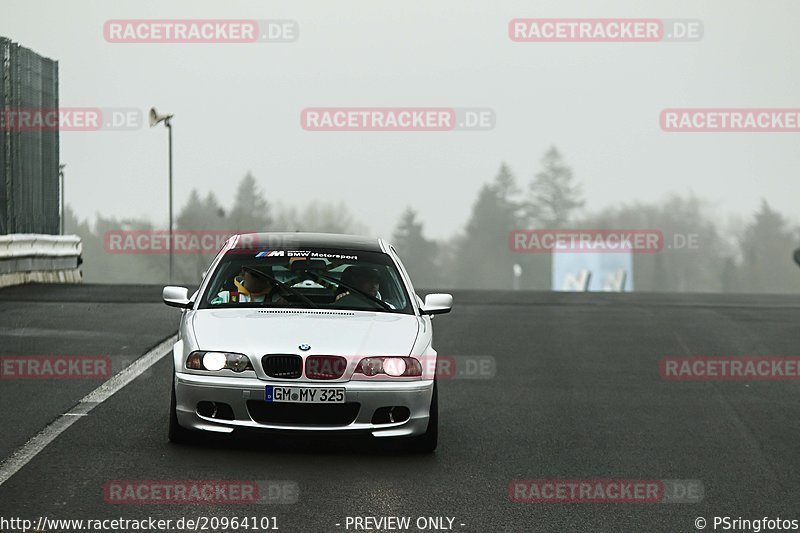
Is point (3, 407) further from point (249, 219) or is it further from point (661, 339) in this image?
point (249, 219)

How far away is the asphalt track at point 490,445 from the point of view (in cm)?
661

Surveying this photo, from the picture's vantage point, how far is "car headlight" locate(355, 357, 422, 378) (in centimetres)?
789

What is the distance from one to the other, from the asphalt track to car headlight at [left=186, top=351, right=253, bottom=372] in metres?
0.51

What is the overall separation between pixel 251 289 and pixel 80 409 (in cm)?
163

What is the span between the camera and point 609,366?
506 inches

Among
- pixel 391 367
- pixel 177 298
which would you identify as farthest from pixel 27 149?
pixel 391 367

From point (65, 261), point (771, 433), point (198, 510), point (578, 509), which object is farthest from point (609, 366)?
point (65, 261)

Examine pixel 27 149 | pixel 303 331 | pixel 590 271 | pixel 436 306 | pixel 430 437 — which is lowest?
pixel 590 271

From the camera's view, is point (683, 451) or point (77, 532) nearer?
point (77, 532)

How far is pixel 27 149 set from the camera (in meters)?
25.4

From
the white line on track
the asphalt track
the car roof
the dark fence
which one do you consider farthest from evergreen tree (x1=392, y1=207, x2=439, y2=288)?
the car roof

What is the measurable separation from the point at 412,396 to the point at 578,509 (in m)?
1.53

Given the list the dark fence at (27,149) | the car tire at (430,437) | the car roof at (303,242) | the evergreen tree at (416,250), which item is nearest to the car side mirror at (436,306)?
the car roof at (303,242)

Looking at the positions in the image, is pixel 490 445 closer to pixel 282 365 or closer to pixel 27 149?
pixel 282 365
